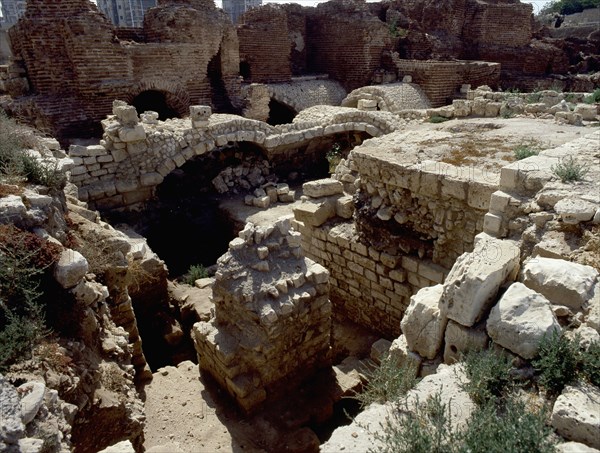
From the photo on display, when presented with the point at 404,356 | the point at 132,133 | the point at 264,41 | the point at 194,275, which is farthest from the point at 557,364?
the point at 264,41

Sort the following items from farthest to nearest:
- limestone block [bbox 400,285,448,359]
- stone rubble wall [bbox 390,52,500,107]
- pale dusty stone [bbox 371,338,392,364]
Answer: stone rubble wall [bbox 390,52,500,107]
pale dusty stone [bbox 371,338,392,364]
limestone block [bbox 400,285,448,359]

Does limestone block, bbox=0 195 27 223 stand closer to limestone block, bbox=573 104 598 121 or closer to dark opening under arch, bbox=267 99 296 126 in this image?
limestone block, bbox=573 104 598 121

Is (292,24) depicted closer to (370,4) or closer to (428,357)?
(370,4)

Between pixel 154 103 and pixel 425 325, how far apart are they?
12697 mm

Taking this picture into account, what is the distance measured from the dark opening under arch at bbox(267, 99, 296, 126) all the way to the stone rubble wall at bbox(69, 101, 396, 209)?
603cm

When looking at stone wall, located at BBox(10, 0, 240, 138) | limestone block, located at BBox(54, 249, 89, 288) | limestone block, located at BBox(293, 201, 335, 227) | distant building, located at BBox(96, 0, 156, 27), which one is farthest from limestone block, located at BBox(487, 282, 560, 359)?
distant building, located at BBox(96, 0, 156, 27)

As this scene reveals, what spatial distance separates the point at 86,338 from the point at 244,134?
7.37 metres

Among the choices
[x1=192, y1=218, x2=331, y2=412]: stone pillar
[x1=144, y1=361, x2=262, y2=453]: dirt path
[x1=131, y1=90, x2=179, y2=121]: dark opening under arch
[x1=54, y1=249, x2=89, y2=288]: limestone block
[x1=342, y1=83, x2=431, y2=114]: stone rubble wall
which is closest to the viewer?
[x1=54, y1=249, x2=89, y2=288]: limestone block

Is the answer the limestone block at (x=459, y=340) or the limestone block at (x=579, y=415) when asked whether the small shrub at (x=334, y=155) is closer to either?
the limestone block at (x=459, y=340)

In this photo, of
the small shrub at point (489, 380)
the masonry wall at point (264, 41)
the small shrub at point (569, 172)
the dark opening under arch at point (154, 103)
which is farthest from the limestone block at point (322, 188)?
the masonry wall at point (264, 41)

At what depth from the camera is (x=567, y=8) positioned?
3381 centimetres

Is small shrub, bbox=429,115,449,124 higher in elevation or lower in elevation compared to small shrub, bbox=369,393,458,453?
higher

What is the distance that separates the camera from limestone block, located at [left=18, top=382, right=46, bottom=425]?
2.37 m

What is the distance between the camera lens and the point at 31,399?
2.46 meters
